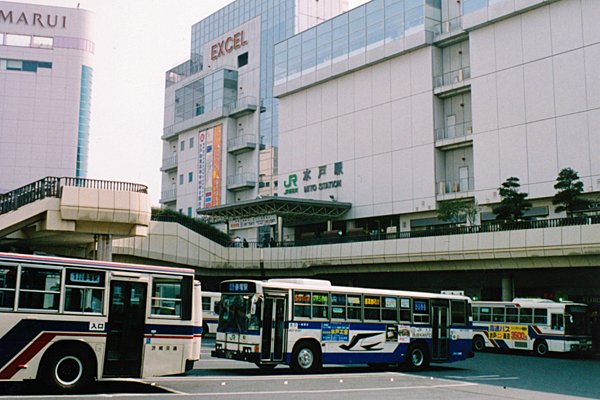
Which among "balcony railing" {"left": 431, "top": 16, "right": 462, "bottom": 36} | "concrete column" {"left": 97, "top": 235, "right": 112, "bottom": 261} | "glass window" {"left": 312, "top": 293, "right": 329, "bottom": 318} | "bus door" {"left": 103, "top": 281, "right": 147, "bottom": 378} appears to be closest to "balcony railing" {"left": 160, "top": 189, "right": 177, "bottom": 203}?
"balcony railing" {"left": 431, "top": 16, "right": 462, "bottom": 36}

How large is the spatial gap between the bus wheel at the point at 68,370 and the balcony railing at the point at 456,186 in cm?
3513

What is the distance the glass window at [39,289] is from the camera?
11.9 meters

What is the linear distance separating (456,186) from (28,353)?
1428 inches

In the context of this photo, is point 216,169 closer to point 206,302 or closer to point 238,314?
point 206,302

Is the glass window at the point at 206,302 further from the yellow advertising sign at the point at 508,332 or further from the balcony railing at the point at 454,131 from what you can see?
the balcony railing at the point at 454,131

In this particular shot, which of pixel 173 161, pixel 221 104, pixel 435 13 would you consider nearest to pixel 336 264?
pixel 435 13

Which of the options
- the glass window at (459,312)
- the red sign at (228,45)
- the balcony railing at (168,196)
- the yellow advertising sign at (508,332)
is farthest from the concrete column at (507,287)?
the balcony railing at (168,196)

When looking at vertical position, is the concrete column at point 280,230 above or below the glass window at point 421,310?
above

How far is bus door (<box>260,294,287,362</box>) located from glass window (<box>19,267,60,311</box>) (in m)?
6.45

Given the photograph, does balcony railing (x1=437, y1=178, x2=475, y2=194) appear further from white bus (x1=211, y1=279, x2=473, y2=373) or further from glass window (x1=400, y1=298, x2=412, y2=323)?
glass window (x1=400, y1=298, x2=412, y2=323)

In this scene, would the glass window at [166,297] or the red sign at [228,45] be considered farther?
the red sign at [228,45]

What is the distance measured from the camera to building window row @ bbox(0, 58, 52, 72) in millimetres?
103062

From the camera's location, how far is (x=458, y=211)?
131 feet

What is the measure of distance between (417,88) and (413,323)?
1135 inches
